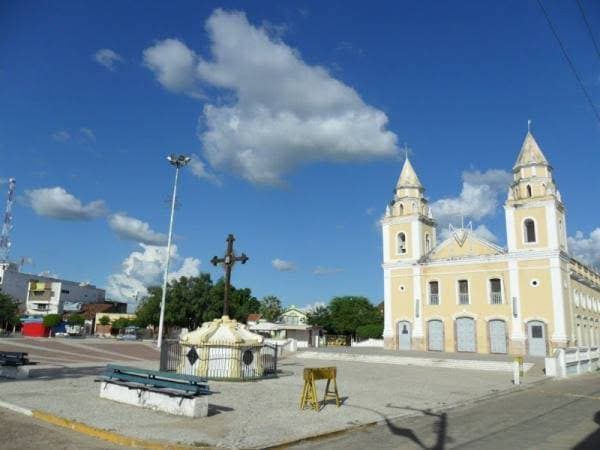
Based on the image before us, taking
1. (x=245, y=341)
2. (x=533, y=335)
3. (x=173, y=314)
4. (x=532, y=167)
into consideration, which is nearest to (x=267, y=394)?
(x=245, y=341)

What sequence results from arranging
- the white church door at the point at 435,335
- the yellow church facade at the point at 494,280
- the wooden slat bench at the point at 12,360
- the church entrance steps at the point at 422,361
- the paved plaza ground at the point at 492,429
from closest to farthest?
the paved plaza ground at the point at 492,429 → the wooden slat bench at the point at 12,360 → the church entrance steps at the point at 422,361 → the yellow church facade at the point at 494,280 → the white church door at the point at 435,335

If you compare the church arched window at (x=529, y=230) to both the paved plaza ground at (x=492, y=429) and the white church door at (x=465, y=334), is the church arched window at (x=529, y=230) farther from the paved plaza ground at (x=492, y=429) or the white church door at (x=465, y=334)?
the paved plaza ground at (x=492, y=429)

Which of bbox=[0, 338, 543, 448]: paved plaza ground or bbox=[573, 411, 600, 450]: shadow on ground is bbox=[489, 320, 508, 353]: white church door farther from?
bbox=[573, 411, 600, 450]: shadow on ground

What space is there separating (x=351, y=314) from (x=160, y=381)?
5213 centimetres

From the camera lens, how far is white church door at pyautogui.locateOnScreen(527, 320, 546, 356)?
3372cm

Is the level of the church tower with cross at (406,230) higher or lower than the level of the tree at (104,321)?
higher

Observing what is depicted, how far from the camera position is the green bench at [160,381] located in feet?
32.8

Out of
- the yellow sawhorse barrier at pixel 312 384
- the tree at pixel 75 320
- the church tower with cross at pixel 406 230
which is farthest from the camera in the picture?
the tree at pixel 75 320

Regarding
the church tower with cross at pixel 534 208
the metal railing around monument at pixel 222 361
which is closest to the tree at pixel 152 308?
the church tower with cross at pixel 534 208

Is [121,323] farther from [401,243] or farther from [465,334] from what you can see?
[465,334]

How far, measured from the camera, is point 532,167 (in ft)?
121

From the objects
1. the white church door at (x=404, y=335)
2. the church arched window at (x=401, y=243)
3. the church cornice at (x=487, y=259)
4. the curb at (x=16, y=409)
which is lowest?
the curb at (x=16, y=409)

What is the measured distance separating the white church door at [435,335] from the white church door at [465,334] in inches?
48.9

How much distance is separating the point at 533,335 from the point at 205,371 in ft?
84.9
